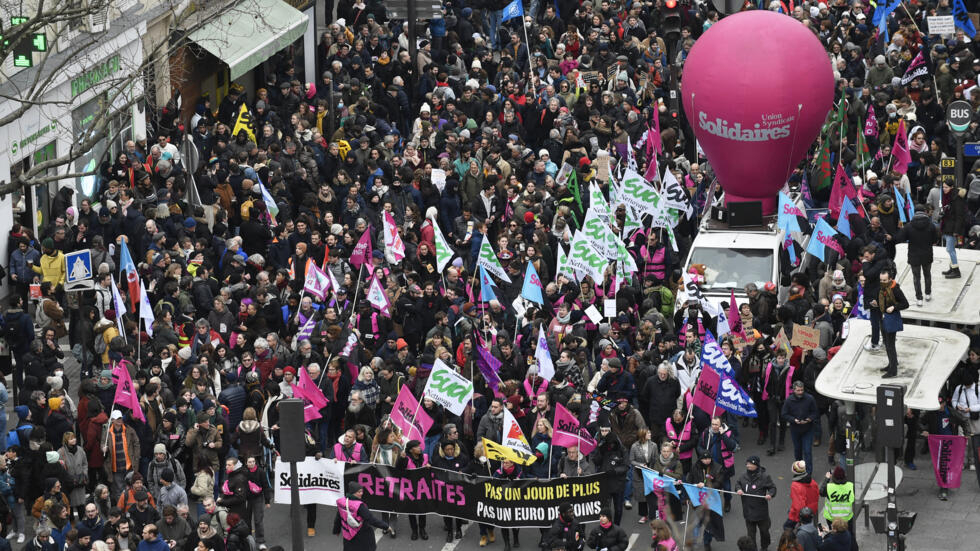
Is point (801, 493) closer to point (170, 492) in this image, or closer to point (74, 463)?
point (170, 492)

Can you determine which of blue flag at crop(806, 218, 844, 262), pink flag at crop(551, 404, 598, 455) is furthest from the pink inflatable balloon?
pink flag at crop(551, 404, 598, 455)

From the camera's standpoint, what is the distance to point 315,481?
24812mm

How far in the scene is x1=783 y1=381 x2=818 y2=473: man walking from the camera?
85.5 ft

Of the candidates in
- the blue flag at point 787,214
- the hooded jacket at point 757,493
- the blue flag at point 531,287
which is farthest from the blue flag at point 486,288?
the hooded jacket at point 757,493

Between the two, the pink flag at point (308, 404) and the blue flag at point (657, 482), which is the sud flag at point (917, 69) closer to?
the blue flag at point (657, 482)

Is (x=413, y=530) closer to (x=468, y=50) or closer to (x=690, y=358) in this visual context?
(x=690, y=358)

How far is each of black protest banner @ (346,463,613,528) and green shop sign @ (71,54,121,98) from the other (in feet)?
44.1

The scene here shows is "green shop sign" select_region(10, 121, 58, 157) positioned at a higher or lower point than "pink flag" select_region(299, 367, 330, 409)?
higher

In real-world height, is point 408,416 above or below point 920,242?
below

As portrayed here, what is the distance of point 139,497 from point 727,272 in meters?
11.1

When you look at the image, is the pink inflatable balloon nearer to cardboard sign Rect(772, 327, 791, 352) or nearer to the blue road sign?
cardboard sign Rect(772, 327, 791, 352)

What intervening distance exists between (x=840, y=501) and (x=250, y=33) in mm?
21010

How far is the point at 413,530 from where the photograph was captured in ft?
83.4

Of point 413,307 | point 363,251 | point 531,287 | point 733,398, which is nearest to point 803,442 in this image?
point 733,398
